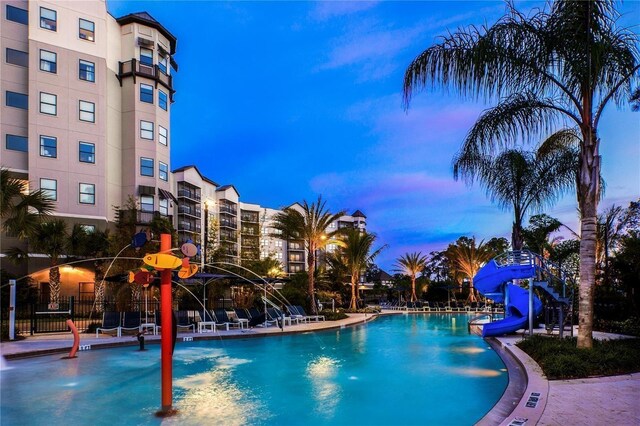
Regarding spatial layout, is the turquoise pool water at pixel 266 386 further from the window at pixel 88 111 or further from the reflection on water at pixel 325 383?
the window at pixel 88 111

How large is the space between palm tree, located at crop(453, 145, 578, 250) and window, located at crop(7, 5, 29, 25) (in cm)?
3208

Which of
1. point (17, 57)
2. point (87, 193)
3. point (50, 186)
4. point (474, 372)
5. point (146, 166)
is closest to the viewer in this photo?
point (474, 372)

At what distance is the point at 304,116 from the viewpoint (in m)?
52.2

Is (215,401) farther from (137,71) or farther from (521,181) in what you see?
(137,71)

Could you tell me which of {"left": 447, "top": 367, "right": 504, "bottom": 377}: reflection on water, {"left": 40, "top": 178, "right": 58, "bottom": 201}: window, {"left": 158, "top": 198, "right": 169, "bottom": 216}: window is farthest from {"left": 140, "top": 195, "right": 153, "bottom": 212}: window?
{"left": 447, "top": 367, "right": 504, "bottom": 377}: reflection on water

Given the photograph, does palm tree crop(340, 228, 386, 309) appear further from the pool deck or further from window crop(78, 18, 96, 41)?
the pool deck

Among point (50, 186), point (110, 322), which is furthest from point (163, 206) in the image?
point (110, 322)

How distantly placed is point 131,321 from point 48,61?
22429mm

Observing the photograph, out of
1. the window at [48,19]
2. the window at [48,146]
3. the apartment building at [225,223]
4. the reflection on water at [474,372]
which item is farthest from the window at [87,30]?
the reflection on water at [474,372]

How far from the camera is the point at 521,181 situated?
18.4 meters

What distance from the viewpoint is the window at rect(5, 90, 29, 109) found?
28.6m

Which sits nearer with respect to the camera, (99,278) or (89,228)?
(99,278)

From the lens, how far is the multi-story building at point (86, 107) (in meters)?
28.8

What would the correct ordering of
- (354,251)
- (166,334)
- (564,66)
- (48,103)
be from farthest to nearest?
(354,251) < (48,103) < (564,66) < (166,334)
